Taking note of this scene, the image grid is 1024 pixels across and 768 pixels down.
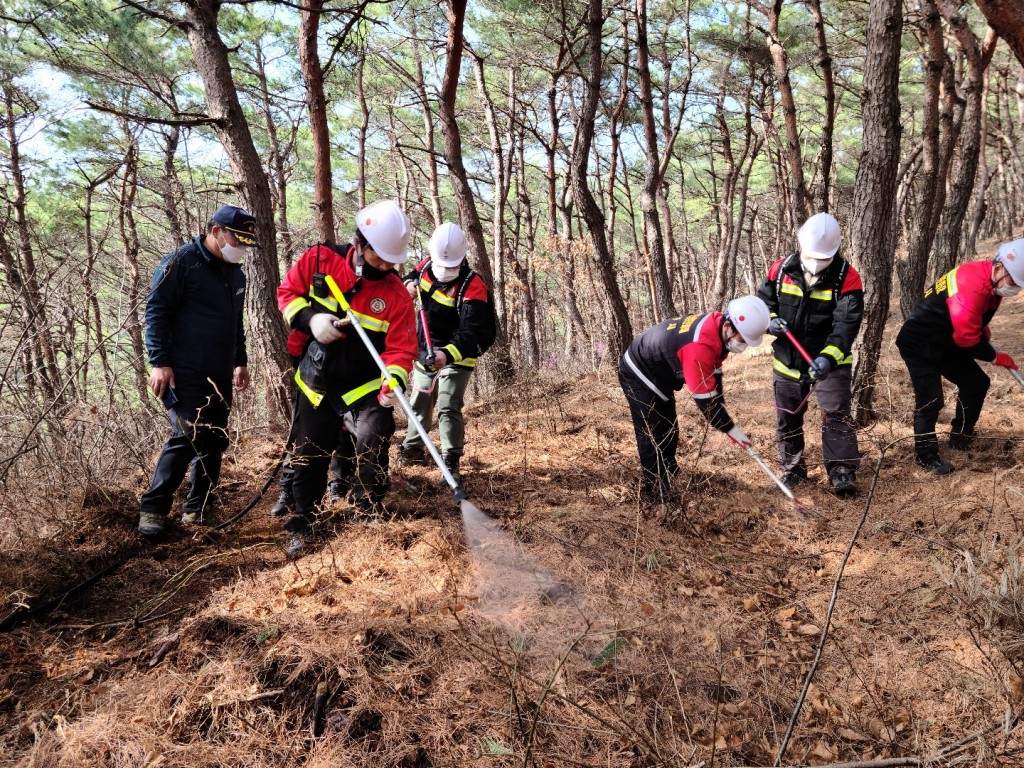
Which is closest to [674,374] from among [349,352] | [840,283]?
[840,283]

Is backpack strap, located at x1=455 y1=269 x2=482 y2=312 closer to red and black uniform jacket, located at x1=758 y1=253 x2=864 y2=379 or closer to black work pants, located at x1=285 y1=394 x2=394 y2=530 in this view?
black work pants, located at x1=285 y1=394 x2=394 y2=530

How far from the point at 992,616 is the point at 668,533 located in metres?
1.65

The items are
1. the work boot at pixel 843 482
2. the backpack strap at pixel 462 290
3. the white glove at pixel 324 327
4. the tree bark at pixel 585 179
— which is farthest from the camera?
the tree bark at pixel 585 179

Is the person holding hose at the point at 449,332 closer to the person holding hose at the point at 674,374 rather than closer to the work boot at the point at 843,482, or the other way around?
the person holding hose at the point at 674,374

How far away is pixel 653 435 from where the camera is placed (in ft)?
13.9

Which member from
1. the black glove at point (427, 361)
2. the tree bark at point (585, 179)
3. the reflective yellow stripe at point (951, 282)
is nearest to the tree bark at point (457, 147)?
the tree bark at point (585, 179)

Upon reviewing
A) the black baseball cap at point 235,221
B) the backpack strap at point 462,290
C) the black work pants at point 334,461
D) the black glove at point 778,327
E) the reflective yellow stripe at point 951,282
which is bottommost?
the black work pants at point 334,461

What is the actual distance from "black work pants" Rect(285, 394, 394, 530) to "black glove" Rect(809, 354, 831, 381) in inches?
127

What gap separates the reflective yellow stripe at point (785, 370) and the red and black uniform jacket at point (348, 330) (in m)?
3.05

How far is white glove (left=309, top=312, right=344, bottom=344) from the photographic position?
331 cm

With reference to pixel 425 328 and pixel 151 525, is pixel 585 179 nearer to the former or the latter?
pixel 425 328

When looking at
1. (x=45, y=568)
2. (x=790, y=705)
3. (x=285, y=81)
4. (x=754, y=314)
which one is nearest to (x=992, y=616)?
(x=790, y=705)

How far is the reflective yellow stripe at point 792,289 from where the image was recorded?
461cm

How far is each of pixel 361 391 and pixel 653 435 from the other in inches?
82.7
